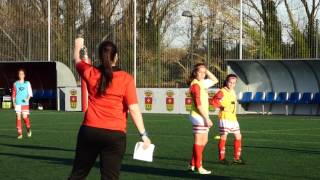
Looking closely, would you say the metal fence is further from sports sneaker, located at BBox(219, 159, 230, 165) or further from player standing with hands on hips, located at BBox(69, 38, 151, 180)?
player standing with hands on hips, located at BBox(69, 38, 151, 180)

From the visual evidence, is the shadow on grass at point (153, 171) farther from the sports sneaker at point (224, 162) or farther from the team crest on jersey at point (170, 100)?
the team crest on jersey at point (170, 100)

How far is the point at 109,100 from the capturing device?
26.1ft

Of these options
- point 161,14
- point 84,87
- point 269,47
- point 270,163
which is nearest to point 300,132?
point 270,163

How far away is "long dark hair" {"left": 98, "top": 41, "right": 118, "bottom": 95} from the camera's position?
7.81 meters

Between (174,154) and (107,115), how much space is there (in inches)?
349

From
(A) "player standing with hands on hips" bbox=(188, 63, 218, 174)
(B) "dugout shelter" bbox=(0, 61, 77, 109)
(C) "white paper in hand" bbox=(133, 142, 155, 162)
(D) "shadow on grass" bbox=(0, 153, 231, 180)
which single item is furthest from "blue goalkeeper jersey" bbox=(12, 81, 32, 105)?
(B) "dugout shelter" bbox=(0, 61, 77, 109)

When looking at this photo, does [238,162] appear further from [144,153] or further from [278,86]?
[278,86]

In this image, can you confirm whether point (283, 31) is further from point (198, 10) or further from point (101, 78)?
point (101, 78)

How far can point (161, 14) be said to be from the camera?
42.7m

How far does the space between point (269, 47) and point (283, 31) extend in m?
1.13

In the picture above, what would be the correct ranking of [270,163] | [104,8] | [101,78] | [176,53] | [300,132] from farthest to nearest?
[104,8]
[176,53]
[300,132]
[270,163]
[101,78]

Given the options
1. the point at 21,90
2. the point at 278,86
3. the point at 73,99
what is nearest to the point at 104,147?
the point at 21,90

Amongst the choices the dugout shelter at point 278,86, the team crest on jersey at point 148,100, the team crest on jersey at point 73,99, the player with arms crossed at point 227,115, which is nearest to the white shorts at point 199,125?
the player with arms crossed at point 227,115

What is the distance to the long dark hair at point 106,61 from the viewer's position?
7.81 m
